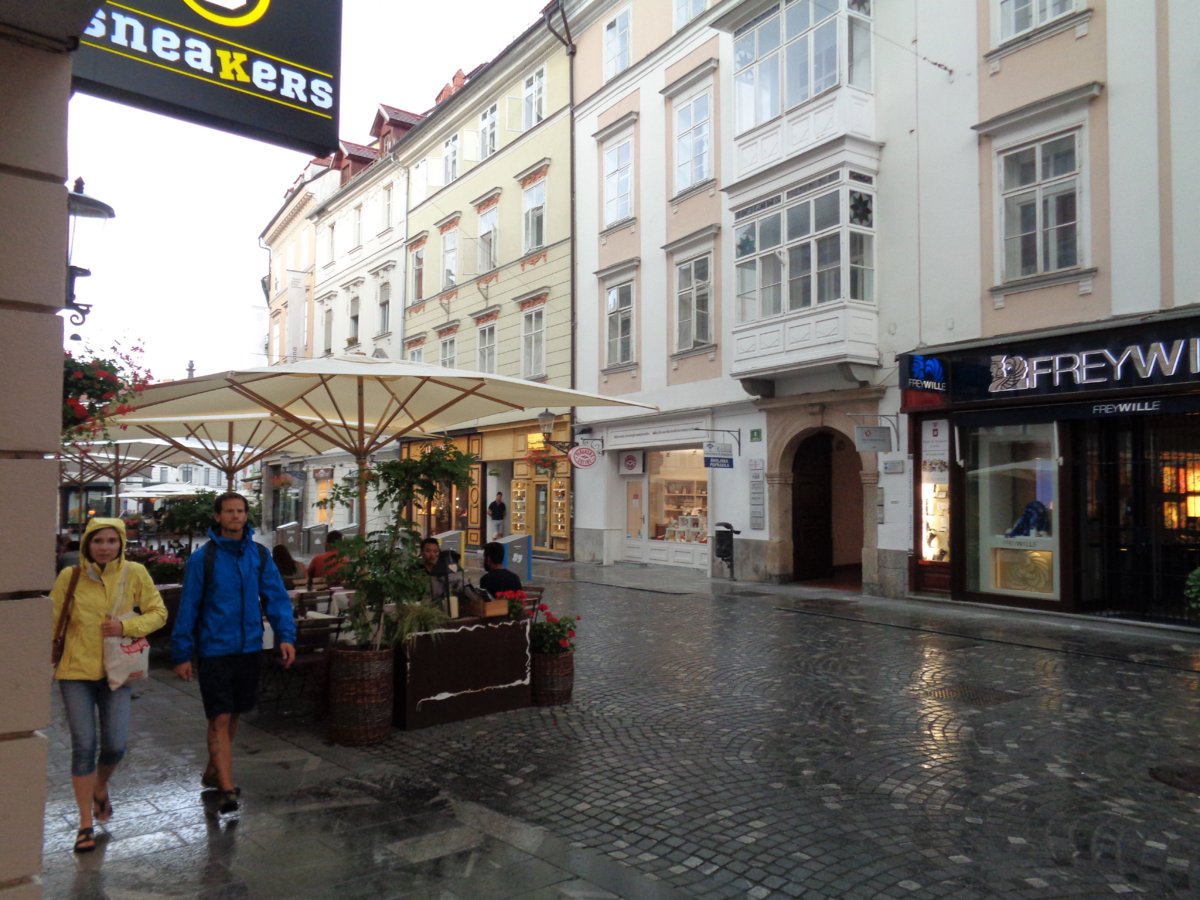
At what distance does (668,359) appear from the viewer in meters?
20.7

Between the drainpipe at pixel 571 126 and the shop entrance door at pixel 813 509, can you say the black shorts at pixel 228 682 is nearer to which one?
the shop entrance door at pixel 813 509

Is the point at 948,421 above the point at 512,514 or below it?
above

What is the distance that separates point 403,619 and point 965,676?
5.63 metres

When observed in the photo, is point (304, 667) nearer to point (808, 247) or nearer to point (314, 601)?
point (314, 601)

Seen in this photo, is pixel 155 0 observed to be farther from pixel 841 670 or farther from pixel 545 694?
pixel 841 670

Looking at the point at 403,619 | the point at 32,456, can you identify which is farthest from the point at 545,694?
the point at 32,456

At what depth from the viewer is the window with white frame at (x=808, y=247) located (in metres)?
15.6

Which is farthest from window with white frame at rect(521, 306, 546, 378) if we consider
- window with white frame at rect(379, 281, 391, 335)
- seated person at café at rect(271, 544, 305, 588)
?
seated person at café at rect(271, 544, 305, 588)

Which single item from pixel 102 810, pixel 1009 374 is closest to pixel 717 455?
pixel 1009 374

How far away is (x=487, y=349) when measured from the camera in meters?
28.4

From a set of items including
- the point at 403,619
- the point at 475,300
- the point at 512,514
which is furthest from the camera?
the point at 475,300

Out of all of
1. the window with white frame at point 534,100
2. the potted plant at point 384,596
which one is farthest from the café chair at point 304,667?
the window with white frame at point 534,100

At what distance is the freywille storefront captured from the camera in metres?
12.0

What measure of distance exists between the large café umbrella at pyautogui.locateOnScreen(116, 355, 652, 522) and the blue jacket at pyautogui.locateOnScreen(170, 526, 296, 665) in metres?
2.08
